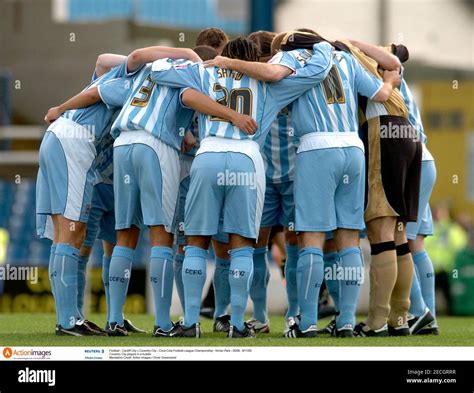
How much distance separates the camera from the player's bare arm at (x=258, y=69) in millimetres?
5559

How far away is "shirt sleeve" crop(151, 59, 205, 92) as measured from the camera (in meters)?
5.68

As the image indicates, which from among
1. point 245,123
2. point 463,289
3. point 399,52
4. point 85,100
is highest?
point 399,52

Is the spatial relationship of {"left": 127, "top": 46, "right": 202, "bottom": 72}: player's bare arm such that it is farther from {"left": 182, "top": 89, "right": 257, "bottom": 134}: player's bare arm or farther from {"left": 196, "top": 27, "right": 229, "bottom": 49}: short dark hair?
{"left": 196, "top": 27, "right": 229, "bottom": 49}: short dark hair

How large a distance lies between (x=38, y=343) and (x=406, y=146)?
214cm

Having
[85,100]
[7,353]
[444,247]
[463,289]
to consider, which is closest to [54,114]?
[85,100]

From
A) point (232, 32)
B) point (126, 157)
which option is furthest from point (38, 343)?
point (232, 32)

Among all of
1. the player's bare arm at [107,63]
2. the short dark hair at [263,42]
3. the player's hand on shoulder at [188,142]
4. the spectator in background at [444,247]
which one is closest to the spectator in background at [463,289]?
the spectator in background at [444,247]

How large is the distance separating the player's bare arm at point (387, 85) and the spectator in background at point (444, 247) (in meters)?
5.02

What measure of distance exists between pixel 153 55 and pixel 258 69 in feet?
1.98

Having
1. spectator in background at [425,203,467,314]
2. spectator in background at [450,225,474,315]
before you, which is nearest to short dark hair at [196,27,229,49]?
spectator in background at [450,225,474,315]

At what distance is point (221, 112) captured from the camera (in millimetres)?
5562

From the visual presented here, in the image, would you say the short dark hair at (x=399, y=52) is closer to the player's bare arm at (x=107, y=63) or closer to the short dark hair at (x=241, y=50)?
the short dark hair at (x=241, y=50)

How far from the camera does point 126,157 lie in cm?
566

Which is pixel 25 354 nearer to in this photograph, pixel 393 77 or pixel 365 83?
pixel 365 83
